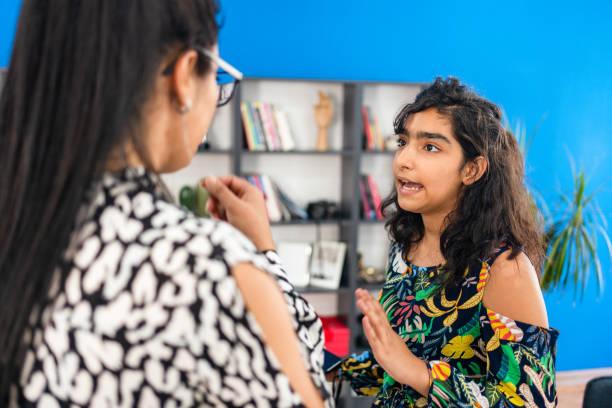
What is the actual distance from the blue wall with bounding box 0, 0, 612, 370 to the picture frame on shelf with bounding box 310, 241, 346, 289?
119cm

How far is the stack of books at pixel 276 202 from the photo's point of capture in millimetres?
3105

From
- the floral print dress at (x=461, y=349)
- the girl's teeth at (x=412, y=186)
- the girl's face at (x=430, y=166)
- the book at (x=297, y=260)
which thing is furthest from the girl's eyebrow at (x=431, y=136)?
the book at (x=297, y=260)

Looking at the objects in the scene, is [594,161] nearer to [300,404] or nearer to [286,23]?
[286,23]

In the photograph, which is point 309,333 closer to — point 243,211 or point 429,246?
point 243,211

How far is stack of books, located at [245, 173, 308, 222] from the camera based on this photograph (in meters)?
3.11

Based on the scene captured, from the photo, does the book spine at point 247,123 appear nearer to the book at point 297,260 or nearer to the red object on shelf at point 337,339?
the book at point 297,260

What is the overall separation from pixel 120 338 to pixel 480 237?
1.01 meters

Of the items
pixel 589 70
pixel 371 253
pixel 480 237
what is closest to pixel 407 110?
pixel 480 237

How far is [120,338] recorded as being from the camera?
505 mm

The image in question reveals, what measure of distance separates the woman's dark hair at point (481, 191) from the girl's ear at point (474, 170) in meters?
0.01

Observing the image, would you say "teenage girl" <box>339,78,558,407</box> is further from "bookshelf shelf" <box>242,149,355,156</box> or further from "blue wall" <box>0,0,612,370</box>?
"blue wall" <box>0,0,612,370</box>

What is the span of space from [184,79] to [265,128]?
249 cm

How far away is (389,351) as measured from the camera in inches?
41.7

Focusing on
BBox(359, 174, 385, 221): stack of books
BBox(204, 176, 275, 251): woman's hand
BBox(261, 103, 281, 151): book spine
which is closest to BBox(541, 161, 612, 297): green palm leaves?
BBox(359, 174, 385, 221): stack of books
